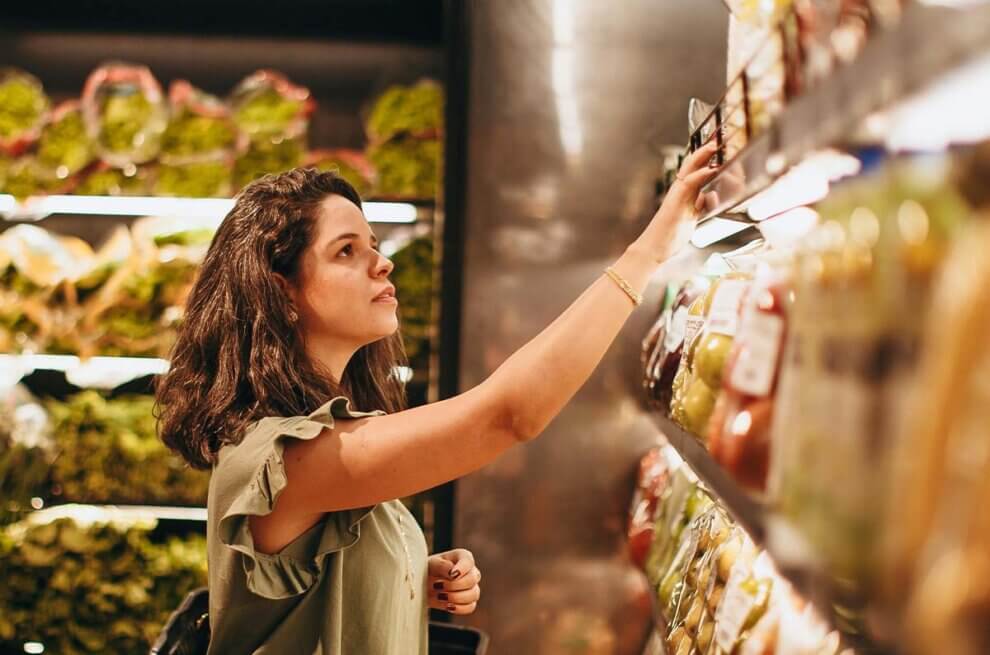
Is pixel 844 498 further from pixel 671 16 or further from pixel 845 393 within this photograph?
pixel 671 16

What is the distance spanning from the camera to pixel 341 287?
4.58 feet

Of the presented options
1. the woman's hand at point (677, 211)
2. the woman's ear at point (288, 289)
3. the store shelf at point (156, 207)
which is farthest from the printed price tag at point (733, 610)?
the store shelf at point (156, 207)

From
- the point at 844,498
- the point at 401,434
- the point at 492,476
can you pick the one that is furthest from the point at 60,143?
the point at 844,498

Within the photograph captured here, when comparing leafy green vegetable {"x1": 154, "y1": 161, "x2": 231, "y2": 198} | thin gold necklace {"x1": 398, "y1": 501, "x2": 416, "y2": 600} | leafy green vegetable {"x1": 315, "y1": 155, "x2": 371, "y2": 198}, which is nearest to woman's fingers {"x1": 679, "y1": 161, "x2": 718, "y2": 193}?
thin gold necklace {"x1": 398, "y1": 501, "x2": 416, "y2": 600}

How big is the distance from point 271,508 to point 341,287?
42 centimetres

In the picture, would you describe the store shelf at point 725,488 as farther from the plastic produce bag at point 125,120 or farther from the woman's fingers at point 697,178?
the plastic produce bag at point 125,120

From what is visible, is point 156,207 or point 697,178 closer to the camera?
point 697,178

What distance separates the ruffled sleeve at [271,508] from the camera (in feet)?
3.67

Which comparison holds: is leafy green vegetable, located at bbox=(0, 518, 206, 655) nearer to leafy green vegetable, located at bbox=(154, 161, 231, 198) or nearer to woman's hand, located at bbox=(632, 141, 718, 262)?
leafy green vegetable, located at bbox=(154, 161, 231, 198)

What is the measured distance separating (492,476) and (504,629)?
0.39m

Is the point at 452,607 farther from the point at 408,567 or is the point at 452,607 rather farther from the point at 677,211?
the point at 677,211

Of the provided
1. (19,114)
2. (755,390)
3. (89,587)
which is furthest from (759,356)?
(19,114)

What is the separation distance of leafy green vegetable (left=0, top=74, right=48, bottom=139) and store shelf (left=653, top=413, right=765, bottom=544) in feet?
8.78

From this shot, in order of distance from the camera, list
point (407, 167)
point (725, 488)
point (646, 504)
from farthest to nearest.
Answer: point (407, 167) → point (646, 504) → point (725, 488)
